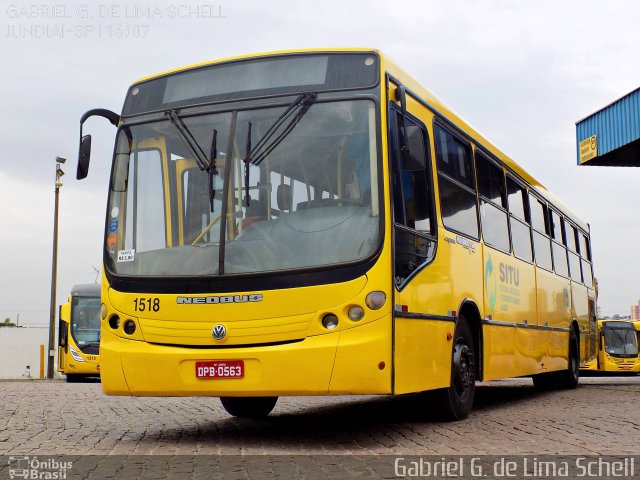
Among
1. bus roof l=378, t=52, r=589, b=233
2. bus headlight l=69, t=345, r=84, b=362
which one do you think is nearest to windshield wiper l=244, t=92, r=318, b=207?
bus roof l=378, t=52, r=589, b=233

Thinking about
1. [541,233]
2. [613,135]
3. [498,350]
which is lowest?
[498,350]

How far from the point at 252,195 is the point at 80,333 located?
23.0m

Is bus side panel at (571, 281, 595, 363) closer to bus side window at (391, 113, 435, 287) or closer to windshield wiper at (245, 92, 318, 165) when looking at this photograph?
bus side window at (391, 113, 435, 287)

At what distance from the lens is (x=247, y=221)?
824 cm

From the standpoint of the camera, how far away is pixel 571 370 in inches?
674

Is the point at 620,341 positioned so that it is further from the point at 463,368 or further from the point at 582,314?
the point at 463,368

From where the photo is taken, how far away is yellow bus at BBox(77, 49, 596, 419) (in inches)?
309

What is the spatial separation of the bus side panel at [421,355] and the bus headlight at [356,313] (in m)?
0.34

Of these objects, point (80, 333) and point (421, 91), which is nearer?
point (421, 91)

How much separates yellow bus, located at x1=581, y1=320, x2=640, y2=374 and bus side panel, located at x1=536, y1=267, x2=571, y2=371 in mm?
24431

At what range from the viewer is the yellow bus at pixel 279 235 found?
25.7 feet

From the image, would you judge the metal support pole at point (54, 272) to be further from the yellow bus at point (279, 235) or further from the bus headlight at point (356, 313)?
the bus headlight at point (356, 313)

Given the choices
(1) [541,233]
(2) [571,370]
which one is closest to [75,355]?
(2) [571,370]

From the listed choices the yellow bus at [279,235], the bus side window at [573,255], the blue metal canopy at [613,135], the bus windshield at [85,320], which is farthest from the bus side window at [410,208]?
the bus windshield at [85,320]
